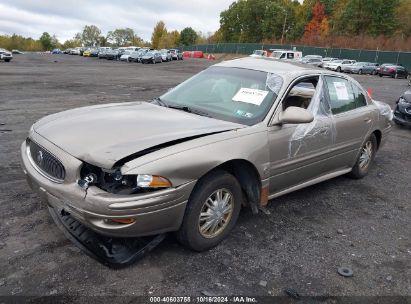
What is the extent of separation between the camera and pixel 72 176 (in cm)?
294

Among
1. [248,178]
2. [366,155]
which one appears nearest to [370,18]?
[366,155]

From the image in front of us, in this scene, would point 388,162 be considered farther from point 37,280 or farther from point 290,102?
point 37,280

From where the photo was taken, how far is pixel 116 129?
3316 mm

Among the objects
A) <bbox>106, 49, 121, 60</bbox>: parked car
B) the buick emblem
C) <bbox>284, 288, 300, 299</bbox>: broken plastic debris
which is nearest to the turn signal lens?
the buick emblem

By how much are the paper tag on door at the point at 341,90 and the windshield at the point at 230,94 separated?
1.08m

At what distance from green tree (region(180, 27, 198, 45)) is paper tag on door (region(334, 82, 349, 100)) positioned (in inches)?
4398

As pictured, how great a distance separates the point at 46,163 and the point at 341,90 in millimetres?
3534

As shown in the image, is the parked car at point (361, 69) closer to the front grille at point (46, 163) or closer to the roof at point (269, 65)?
the roof at point (269, 65)

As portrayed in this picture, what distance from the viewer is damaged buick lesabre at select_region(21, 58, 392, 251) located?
2.88 meters

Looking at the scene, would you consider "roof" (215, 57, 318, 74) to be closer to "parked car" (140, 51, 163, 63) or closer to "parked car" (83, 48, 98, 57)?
"parked car" (140, 51, 163, 63)

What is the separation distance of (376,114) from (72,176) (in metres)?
4.29

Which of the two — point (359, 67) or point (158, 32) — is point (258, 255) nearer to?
point (359, 67)

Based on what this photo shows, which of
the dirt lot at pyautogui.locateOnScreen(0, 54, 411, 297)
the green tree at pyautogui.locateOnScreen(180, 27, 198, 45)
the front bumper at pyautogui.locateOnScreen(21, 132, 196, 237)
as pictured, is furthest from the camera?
the green tree at pyautogui.locateOnScreen(180, 27, 198, 45)

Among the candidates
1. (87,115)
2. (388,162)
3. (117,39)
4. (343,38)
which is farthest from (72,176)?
(117,39)
